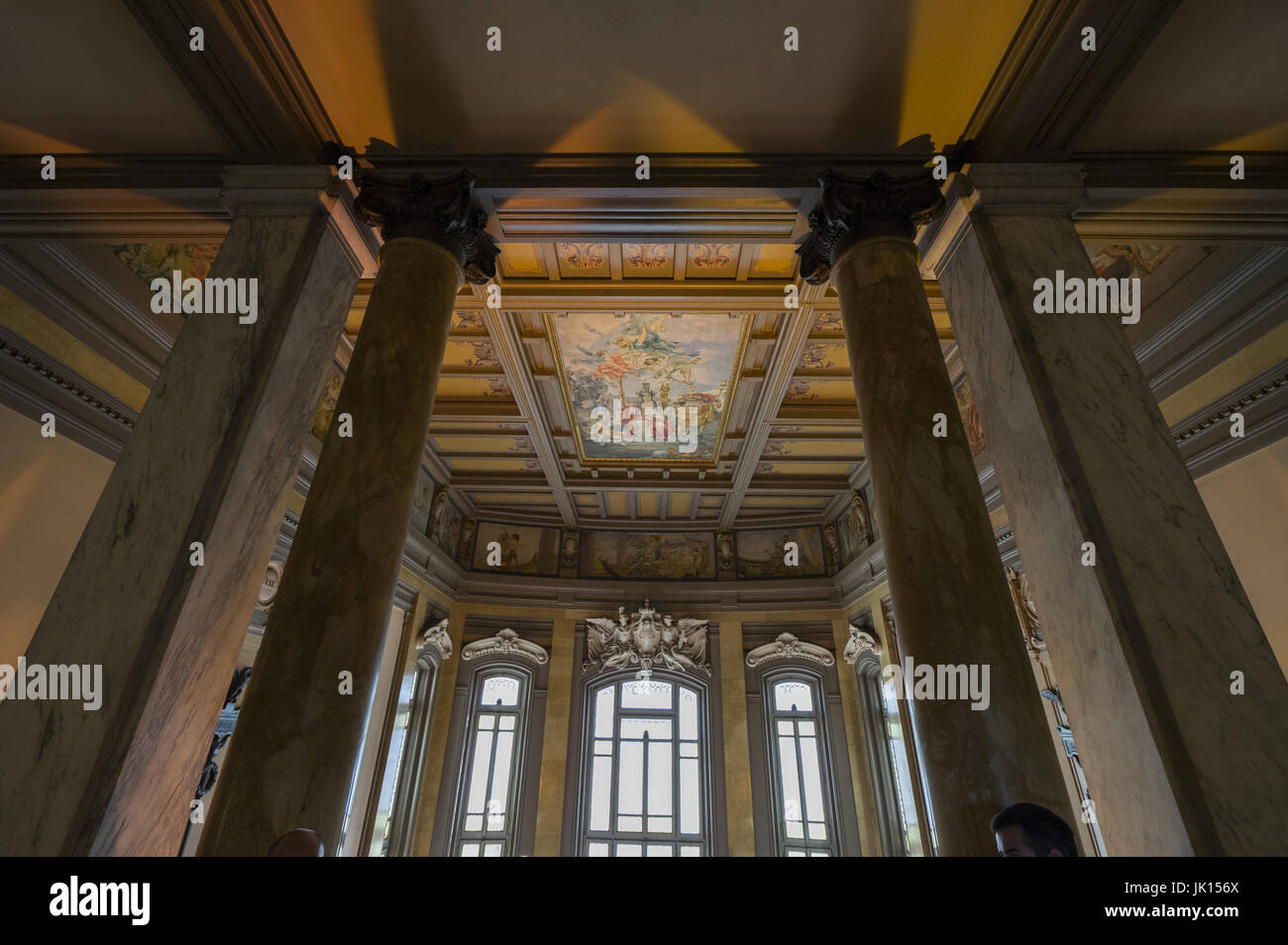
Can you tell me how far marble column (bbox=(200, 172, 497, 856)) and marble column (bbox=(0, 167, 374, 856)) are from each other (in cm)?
41

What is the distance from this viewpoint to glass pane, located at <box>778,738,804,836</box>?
33.6ft

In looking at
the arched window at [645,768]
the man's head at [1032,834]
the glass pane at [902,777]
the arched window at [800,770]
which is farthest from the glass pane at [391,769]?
the man's head at [1032,834]

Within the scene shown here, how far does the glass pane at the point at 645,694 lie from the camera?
1131cm

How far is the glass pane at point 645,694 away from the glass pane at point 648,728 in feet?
0.80

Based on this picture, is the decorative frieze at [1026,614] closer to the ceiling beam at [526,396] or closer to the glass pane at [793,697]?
the glass pane at [793,697]

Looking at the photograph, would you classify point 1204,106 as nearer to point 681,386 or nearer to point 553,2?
point 553,2

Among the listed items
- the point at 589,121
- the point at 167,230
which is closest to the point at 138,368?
the point at 167,230

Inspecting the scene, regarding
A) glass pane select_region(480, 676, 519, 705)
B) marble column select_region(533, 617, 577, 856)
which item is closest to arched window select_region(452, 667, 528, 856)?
glass pane select_region(480, 676, 519, 705)

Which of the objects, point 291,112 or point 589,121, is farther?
point 589,121

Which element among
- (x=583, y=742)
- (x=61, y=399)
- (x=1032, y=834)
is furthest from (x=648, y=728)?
(x=1032, y=834)

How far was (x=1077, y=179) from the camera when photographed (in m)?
3.70

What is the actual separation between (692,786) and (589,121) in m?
10.4
